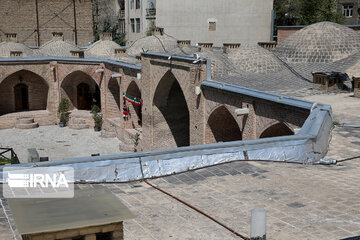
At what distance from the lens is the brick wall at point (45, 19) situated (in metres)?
35.4

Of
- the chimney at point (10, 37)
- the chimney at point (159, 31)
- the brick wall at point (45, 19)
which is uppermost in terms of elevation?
the brick wall at point (45, 19)

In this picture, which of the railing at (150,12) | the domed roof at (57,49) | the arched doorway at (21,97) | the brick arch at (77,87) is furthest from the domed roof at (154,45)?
the railing at (150,12)

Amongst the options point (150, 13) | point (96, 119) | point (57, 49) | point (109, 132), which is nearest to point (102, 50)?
point (57, 49)

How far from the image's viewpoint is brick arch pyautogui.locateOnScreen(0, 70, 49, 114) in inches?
1102

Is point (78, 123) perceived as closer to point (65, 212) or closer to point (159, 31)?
point (159, 31)

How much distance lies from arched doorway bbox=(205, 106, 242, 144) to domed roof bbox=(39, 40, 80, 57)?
52.6 feet

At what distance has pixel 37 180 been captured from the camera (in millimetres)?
6602

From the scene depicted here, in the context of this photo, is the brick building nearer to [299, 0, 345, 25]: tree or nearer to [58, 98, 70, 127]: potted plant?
[58, 98, 70, 127]: potted plant

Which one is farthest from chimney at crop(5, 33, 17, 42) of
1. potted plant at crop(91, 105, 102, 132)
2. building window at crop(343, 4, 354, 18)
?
building window at crop(343, 4, 354, 18)

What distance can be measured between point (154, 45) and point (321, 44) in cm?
1123

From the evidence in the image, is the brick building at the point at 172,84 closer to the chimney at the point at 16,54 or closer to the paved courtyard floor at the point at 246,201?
the chimney at the point at 16,54

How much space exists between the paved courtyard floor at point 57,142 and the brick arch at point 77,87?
8.19ft

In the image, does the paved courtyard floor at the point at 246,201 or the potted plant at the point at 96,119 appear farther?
the potted plant at the point at 96,119

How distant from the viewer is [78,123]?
27250 millimetres
